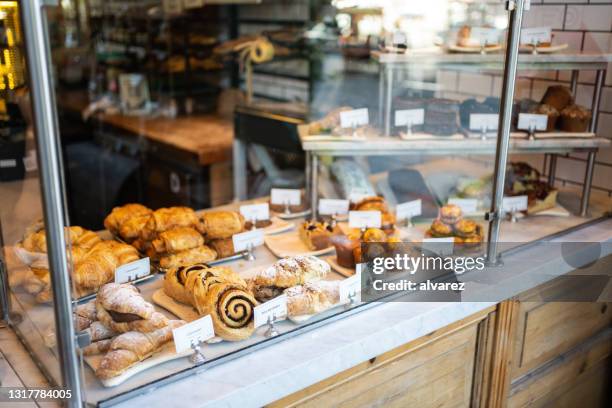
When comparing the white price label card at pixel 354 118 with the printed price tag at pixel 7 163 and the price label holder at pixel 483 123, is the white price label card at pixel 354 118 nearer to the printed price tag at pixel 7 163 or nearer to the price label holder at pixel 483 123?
the price label holder at pixel 483 123

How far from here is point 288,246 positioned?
1991mm

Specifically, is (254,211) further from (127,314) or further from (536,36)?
(536,36)

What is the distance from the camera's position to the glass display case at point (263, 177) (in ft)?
4.18

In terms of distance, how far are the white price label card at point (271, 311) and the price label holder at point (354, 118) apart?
2.92 feet

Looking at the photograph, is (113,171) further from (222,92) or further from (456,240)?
(456,240)

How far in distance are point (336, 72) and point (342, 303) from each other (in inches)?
101

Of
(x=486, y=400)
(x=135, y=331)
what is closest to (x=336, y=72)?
(x=486, y=400)

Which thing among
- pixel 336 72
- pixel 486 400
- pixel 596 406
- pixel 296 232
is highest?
pixel 336 72

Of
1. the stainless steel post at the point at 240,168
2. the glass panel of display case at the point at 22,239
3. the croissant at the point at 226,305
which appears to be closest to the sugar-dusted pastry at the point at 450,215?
the croissant at the point at 226,305

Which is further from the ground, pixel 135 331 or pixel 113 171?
pixel 135 331

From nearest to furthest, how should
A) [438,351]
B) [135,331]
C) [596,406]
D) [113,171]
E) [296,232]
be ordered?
[135,331], [438,351], [296,232], [596,406], [113,171]

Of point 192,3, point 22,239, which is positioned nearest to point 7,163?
point 22,239

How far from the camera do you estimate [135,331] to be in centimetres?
135

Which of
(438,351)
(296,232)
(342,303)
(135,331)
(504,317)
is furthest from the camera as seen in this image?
(296,232)
